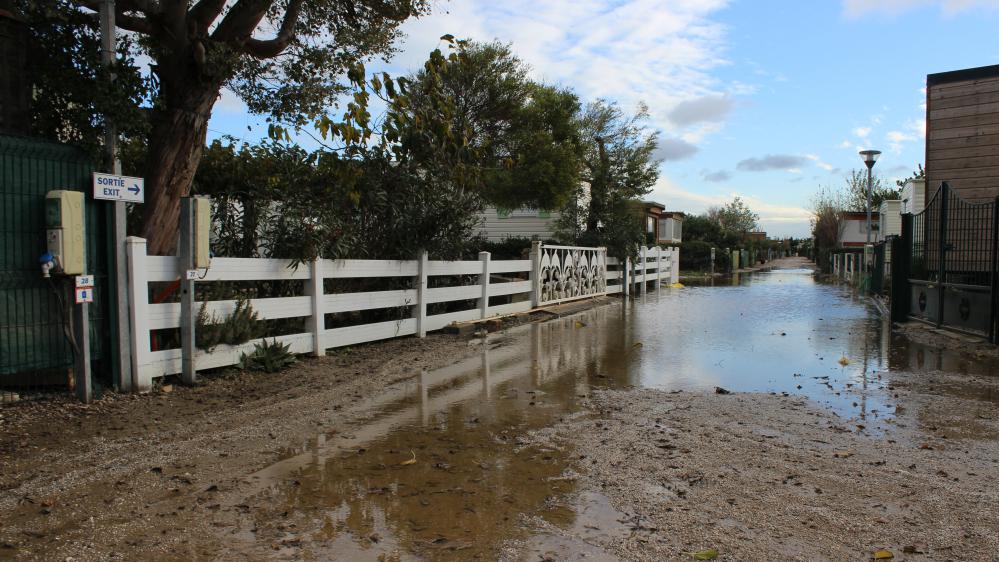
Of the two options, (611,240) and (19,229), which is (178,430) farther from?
(611,240)

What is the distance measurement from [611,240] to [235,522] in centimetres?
2033

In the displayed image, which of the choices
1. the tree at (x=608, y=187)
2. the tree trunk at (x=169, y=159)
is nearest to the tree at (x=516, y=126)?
the tree at (x=608, y=187)

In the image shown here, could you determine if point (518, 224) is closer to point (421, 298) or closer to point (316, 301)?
point (421, 298)

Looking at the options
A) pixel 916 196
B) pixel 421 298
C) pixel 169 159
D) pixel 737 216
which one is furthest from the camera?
pixel 737 216

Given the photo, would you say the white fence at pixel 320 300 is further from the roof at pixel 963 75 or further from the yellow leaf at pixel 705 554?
the roof at pixel 963 75

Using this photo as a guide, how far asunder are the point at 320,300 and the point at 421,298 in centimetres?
263

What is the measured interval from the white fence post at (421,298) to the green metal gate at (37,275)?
17.9ft

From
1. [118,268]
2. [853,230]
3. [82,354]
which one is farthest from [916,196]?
[82,354]

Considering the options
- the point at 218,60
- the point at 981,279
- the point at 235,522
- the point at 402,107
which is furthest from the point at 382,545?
the point at 981,279

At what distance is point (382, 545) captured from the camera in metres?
3.52

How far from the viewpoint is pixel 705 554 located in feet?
11.2

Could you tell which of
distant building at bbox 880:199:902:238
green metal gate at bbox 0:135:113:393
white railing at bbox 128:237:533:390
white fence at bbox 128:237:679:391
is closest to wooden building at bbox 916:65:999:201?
white fence at bbox 128:237:679:391

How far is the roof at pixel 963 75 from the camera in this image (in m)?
13.7

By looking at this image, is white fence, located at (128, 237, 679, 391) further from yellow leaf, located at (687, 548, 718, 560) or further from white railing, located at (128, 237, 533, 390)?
yellow leaf, located at (687, 548, 718, 560)
